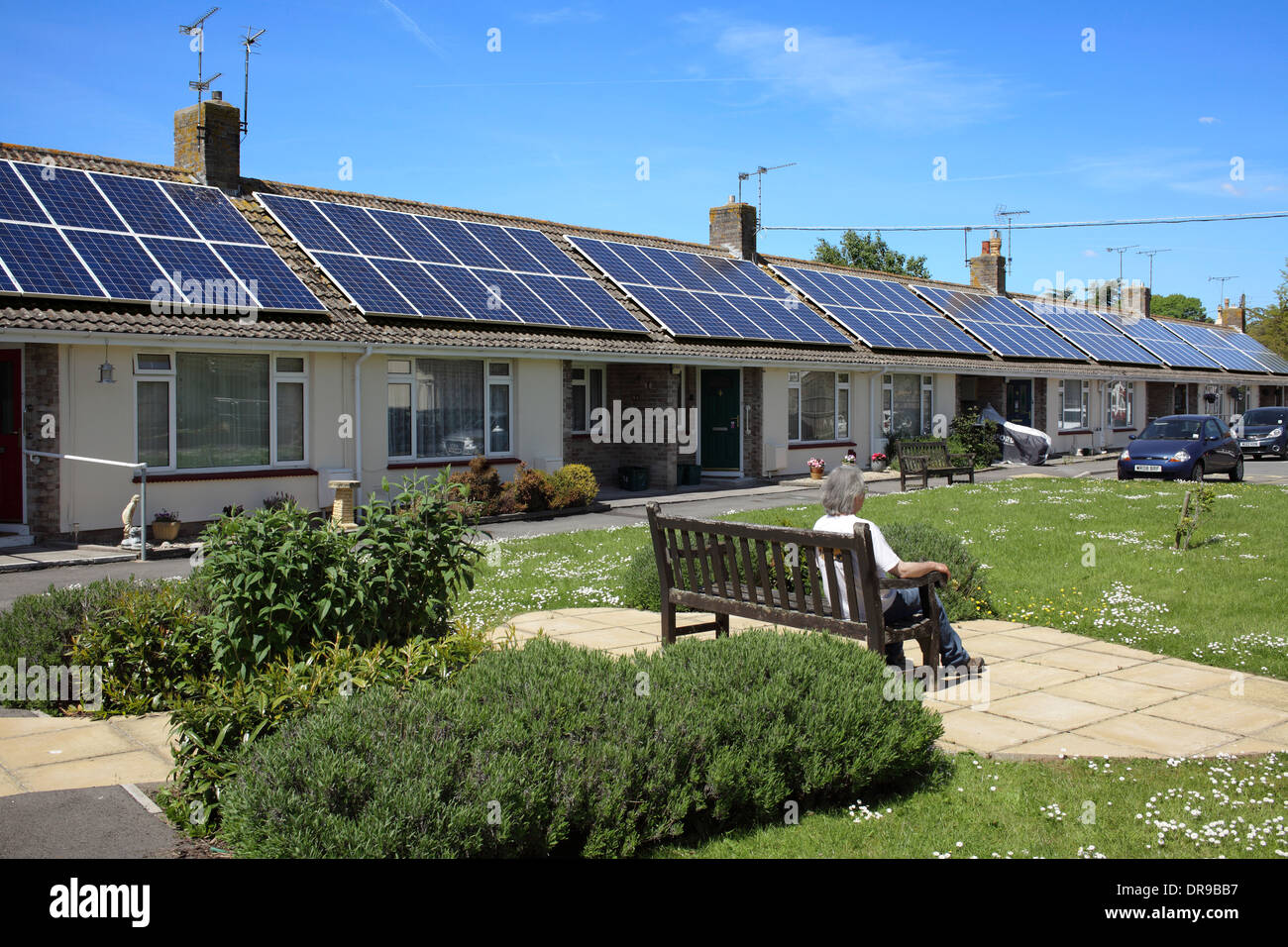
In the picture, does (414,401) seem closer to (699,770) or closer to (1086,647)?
(1086,647)

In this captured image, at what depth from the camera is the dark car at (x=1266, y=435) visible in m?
36.5

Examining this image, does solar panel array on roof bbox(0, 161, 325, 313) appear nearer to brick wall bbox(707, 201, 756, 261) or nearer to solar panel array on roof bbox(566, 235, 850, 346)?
solar panel array on roof bbox(566, 235, 850, 346)

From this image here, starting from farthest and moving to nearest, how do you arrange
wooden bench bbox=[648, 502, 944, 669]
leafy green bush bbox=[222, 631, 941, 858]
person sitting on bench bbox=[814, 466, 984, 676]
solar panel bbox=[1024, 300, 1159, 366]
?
solar panel bbox=[1024, 300, 1159, 366], person sitting on bench bbox=[814, 466, 984, 676], wooden bench bbox=[648, 502, 944, 669], leafy green bush bbox=[222, 631, 941, 858]

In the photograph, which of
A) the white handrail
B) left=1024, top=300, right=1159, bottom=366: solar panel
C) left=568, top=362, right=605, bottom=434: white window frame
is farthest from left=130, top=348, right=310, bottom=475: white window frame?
left=1024, top=300, right=1159, bottom=366: solar panel

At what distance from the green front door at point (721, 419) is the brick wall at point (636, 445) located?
1650 millimetres

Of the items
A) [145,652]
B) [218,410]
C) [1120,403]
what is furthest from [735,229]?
[145,652]

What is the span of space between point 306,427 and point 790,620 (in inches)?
509

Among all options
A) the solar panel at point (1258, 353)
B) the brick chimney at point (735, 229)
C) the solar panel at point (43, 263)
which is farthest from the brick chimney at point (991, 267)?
the solar panel at point (43, 263)

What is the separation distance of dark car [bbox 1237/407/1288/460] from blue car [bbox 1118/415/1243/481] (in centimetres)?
1215

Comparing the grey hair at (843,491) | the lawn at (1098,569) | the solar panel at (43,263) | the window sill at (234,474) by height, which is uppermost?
the solar panel at (43,263)

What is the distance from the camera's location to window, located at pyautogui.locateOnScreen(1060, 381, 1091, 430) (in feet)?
126

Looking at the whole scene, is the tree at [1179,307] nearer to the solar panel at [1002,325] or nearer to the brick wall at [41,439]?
the solar panel at [1002,325]

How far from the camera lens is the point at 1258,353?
55938 millimetres

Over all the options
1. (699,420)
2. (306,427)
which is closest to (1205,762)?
(306,427)
